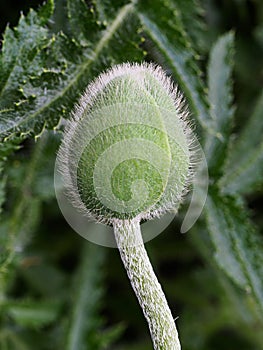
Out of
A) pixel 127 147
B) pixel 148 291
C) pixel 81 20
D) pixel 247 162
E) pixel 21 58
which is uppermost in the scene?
pixel 81 20

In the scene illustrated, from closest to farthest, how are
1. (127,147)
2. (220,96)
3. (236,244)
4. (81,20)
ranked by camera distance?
(127,147), (81,20), (236,244), (220,96)

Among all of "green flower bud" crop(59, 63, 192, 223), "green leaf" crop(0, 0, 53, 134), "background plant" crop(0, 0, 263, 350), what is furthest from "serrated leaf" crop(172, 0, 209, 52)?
"green flower bud" crop(59, 63, 192, 223)

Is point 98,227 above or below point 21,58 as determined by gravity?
below

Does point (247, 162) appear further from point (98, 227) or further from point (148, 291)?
point (148, 291)

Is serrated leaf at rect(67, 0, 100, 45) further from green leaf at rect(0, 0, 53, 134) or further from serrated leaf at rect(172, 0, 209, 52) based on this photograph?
serrated leaf at rect(172, 0, 209, 52)

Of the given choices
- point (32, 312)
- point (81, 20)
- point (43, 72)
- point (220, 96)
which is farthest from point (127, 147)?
point (32, 312)

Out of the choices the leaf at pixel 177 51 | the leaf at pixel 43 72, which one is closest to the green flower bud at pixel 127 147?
the leaf at pixel 43 72

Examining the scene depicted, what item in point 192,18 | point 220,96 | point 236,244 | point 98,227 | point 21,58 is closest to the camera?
point 21,58
